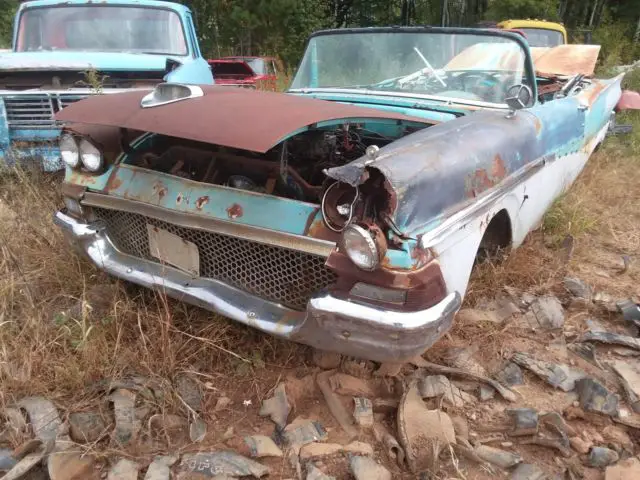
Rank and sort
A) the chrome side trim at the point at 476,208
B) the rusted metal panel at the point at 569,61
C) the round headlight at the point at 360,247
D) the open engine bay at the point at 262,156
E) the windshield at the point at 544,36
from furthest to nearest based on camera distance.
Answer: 1. the windshield at the point at 544,36
2. the rusted metal panel at the point at 569,61
3. the open engine bay at the point at 262,156
4. the chrome side trim at the point at 476,208
5. the round headlight at the point at 360,247

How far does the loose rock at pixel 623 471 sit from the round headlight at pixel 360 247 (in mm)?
1065

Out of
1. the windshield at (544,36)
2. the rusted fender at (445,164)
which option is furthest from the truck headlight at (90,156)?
the windshield at (544,36)

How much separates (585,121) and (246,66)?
14.8 ft

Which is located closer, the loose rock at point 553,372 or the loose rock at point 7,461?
the loose rock at point 7,461

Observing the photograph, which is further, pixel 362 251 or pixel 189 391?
pixel 189 391

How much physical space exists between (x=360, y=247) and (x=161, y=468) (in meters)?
1.01

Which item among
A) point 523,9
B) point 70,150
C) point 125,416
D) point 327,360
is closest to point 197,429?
point 125,416

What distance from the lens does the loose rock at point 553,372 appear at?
2258 mm

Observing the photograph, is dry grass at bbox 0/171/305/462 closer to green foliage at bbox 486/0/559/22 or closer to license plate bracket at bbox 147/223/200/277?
license plate bracket at bbox 147/223/200/277

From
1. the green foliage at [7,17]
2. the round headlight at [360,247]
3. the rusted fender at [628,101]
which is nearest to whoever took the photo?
the round headlight at [360,247]

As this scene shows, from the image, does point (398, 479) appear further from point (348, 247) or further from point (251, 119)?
point (251, 119)

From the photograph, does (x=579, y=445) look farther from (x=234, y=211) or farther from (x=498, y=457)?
(x=234, y=211)

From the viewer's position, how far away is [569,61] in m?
4.96

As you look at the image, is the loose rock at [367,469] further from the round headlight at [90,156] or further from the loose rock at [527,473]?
the round headlight at [90,156]
